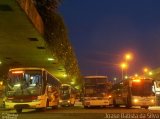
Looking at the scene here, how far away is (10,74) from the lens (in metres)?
32.1

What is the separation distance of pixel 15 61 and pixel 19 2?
29990 mm

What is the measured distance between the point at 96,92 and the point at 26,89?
11.2 meters

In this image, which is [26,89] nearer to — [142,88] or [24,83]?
[24,83]

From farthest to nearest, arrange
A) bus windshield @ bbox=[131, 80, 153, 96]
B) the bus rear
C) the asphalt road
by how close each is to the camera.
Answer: bus windshield @ bbox=[131, 80, 153, 96]
the bus rear
the asphalt road

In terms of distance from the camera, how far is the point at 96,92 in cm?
4128

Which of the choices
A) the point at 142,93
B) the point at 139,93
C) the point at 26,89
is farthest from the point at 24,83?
the point at 142,93

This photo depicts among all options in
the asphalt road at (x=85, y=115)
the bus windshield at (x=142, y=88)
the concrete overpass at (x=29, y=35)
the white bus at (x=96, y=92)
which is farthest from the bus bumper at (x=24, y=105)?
the bus windshield at (x=142, y=88)

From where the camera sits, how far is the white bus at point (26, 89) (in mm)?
30719

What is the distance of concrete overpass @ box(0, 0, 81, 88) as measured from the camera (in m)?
24.0

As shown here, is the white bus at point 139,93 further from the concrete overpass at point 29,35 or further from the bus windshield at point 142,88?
the concrete overpass at point 29,35

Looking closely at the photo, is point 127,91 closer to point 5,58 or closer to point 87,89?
point 87,89

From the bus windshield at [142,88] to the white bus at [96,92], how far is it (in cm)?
245

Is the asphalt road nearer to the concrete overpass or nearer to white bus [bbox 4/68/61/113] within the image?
white bus [bbox 4/68/61/113]

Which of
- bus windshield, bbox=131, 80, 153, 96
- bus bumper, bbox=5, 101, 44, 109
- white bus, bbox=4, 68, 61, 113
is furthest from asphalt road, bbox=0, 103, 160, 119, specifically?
bus windshield, bbox=131, 80, 153, 96
